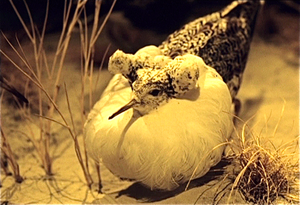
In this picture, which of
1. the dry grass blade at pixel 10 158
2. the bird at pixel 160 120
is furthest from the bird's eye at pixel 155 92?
the dry grass blade at pixel 10 158

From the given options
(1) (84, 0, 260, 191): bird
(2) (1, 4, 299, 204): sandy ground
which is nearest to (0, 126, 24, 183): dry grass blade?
(2) (1, 4, 299, 204): sandy ground

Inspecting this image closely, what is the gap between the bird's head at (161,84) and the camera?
1.29 m

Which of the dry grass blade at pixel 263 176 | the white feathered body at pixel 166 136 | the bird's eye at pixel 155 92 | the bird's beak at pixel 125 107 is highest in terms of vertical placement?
the bird's eye at pixel 155 92

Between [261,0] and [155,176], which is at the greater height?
[261,0]

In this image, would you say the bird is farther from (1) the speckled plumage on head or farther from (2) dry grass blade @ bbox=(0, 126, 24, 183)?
(2) dry grass blade @ bbox=(0, 126, 24, 183)

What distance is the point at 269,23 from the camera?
2.71m

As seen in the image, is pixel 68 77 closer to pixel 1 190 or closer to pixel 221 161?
pixel 1 190

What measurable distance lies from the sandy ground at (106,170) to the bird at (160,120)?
69mm

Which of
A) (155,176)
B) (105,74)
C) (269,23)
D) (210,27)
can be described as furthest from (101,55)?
(269,23)

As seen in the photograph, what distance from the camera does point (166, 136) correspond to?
1297mm

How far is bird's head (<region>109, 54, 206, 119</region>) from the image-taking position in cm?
129

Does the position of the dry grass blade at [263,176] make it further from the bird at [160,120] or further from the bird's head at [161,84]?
the bird's head at [161,84]

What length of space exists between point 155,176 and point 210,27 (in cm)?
62

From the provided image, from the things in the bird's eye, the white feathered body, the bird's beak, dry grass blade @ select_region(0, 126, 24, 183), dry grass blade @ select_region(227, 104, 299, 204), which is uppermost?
the bird's eye
